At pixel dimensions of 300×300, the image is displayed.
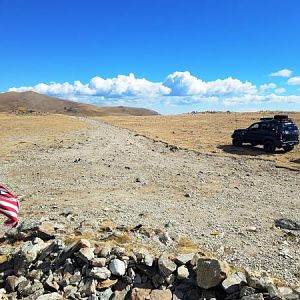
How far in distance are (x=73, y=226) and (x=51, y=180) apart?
7507mm

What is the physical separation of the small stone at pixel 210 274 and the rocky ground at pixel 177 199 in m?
1.80

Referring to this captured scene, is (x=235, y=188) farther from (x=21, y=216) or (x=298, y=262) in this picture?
(x=21, y=216)

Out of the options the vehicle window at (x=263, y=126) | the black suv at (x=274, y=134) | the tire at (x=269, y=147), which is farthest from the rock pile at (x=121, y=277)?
the vehicle window at (x=263, y=126)

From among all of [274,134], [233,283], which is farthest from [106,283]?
[274,134]

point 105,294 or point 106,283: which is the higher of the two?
point 106,283

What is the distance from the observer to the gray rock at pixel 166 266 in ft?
27.1

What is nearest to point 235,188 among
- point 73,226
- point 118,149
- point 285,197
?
point 285,197

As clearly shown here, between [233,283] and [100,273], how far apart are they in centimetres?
274

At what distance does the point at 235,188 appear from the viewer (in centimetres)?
1716

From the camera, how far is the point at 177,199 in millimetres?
15297

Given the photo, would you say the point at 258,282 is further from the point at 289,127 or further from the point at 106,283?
the point at 289,127

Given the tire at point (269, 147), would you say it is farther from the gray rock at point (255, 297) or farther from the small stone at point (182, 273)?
the gray rock at point (255, 297)

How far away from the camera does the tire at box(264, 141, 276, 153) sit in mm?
28125

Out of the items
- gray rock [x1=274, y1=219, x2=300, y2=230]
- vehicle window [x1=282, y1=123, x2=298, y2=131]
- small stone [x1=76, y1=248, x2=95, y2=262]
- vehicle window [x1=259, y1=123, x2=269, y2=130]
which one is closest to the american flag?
small stone [x1=76, y1=248, x2=95, y2=262]
